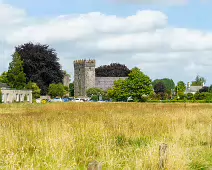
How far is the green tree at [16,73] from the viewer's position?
62594 millimetres

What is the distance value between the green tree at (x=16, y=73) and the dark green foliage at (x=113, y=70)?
4964cm

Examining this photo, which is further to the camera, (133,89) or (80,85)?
(80,85)

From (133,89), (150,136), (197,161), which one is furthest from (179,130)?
(133,89)

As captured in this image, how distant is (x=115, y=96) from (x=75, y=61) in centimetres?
4087

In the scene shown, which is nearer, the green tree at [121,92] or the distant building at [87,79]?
the green tree at [121,92]

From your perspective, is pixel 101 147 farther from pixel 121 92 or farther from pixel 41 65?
pixel 121 92

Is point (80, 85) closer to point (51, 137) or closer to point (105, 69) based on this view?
point (105, 69)

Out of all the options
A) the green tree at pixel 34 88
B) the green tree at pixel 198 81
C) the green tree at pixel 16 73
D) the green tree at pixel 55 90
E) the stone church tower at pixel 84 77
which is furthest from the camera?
the green tree at pixel 198 81

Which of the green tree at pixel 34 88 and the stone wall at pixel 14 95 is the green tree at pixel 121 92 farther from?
the stone wall at pixel 14 95

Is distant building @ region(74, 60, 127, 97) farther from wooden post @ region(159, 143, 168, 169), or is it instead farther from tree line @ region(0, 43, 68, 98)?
wooden post @ region(159, 143, 168, 169)

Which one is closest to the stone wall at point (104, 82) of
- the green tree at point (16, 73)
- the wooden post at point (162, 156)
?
the green tree at point (16, 73)

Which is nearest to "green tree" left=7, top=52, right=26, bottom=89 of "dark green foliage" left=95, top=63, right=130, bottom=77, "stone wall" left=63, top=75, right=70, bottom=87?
"dark green foliage" left=95, top=63, right=130, bottom=77

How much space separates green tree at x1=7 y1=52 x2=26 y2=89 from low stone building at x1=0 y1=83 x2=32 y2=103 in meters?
1.73

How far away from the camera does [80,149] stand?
999 centimetres
